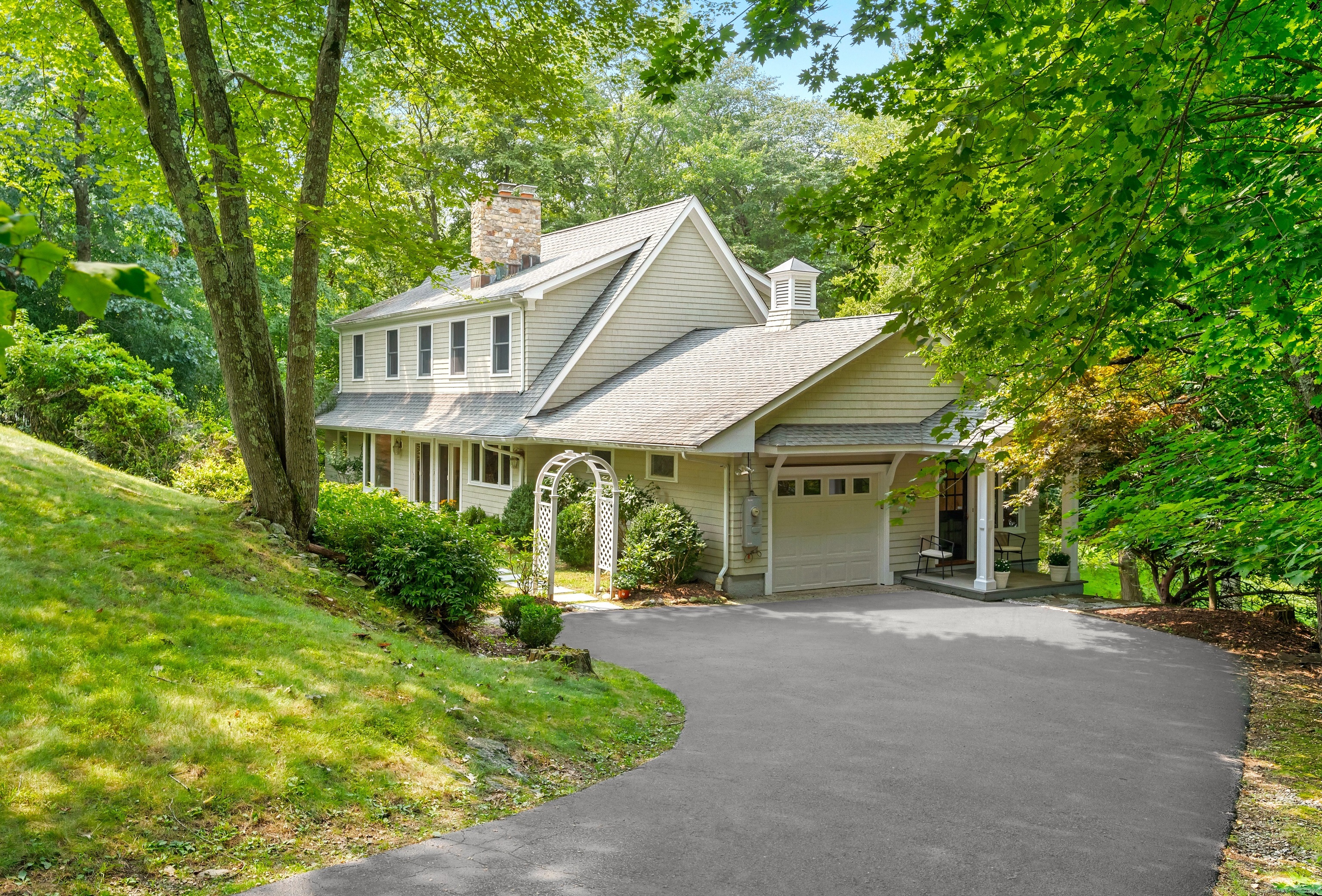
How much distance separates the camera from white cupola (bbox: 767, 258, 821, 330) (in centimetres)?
2069

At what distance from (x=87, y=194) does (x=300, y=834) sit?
78.9 ft

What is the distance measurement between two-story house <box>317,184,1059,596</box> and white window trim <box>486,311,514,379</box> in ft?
0.20

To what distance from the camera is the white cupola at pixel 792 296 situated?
814 inches

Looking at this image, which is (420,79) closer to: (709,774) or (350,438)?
(709,774)

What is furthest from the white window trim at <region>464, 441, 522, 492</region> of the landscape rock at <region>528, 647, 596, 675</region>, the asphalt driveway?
the landscape rock at <region>528, 647, 596, 675</region>

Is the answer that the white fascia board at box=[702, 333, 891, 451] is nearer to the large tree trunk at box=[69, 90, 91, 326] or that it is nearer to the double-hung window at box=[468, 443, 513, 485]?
the double-hung window at box=[468, 443, 513, 485]

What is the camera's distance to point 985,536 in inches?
674

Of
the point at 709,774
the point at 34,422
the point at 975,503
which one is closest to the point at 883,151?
the point at 975,503

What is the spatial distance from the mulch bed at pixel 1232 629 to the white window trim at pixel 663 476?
25.2 ft

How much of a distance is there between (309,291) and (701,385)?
8.98m

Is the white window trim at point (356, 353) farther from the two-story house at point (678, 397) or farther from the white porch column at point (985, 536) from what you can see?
the white porch column at point (985, 536)

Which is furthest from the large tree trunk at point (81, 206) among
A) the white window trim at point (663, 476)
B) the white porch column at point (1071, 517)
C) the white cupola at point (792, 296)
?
the white porch column at point (1071, 517)

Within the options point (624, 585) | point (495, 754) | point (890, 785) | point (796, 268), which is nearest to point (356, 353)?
point (796, 268)

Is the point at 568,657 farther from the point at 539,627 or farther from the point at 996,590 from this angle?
the point at 996,590
